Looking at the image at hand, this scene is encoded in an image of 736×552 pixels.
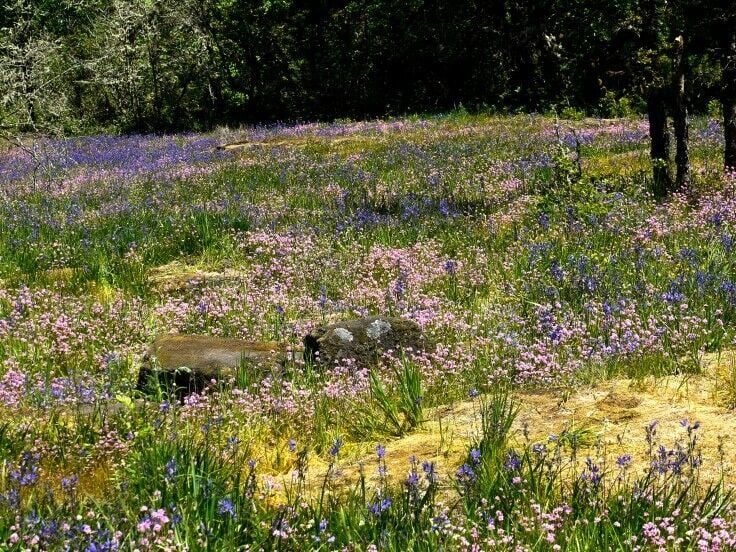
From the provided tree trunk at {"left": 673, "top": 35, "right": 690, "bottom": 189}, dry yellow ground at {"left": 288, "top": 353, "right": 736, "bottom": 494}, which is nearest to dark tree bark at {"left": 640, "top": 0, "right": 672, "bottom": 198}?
tree trunk at {"left": 673, "top": 35, "right": 690, "bottom": 189}

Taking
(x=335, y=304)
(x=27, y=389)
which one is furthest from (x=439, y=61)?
(x=27, y=389)

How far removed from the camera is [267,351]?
19.0 feet

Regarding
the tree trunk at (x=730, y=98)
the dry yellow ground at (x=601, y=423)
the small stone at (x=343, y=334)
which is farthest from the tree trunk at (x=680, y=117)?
the small stone at (x=343, y=334)

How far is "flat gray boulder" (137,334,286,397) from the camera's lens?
211 inches

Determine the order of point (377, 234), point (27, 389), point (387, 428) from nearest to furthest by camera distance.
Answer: point (387, 428) < point (27, 389) < point (377, 234)

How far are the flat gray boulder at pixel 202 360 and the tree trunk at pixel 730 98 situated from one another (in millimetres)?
7983

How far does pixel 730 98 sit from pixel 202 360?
29.5 feet

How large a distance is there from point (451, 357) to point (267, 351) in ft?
4.73

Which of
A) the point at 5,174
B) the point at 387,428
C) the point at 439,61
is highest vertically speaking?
the point at 439,61

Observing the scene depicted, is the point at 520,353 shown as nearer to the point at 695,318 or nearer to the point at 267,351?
the point at 695,318

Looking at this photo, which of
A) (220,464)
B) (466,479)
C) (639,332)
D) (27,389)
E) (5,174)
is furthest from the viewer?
(5,174)

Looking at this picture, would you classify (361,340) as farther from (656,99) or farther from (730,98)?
(730,98)

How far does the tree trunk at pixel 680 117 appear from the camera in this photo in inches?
391

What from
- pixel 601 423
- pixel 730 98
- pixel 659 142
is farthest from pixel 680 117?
pixel 601 423
